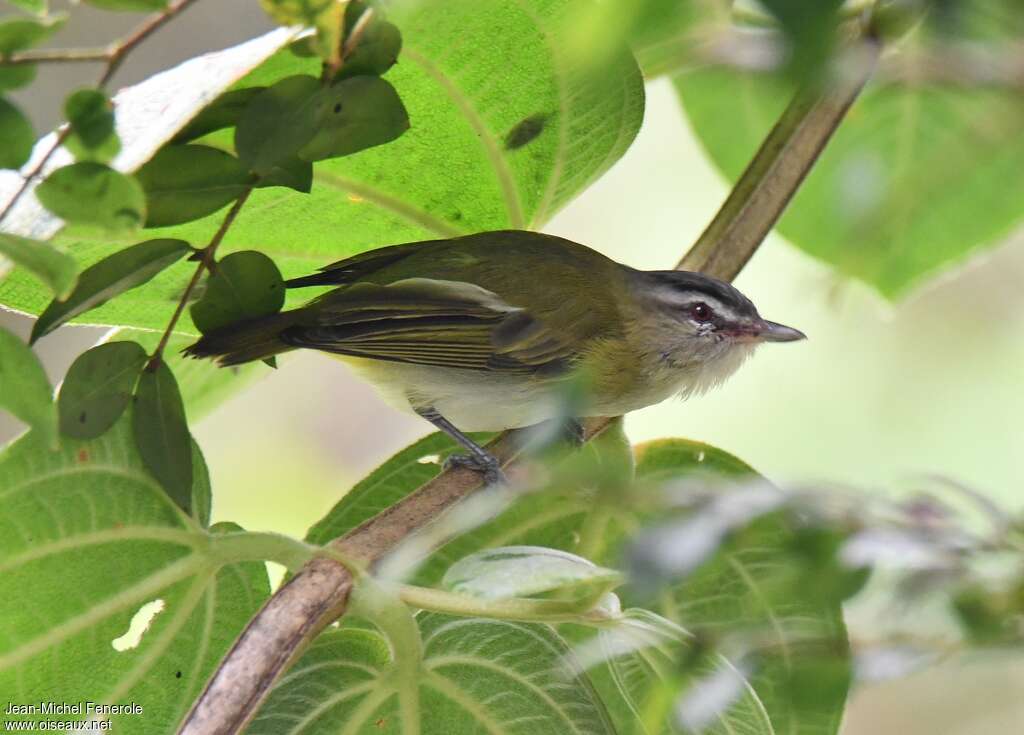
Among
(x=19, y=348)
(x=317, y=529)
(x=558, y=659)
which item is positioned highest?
(x=19, y=348)

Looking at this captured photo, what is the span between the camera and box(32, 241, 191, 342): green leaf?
106cm

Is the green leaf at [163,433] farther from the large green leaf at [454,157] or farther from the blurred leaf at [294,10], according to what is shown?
the blurred leaf at [294,10]

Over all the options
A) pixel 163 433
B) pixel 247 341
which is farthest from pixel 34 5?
pixel 247 341

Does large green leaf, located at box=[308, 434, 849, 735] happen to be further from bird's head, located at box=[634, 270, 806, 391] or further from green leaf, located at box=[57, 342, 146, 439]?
bird's head, located at box=[634, 270, 806, 391]

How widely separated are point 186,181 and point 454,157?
417 mm

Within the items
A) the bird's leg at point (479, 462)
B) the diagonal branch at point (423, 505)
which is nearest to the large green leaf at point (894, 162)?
the diagonal branch at point (423, 505)

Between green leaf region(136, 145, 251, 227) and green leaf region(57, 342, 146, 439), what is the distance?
0.16 meters

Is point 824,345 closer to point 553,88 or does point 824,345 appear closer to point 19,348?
point 553,88

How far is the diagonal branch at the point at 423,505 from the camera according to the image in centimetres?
95

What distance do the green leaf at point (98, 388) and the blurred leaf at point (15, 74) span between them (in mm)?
357

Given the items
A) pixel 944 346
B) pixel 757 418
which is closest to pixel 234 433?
pixel 757 418

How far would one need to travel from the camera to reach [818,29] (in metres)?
0.39

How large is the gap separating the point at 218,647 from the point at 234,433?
132 inches

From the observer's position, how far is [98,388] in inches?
47.4
